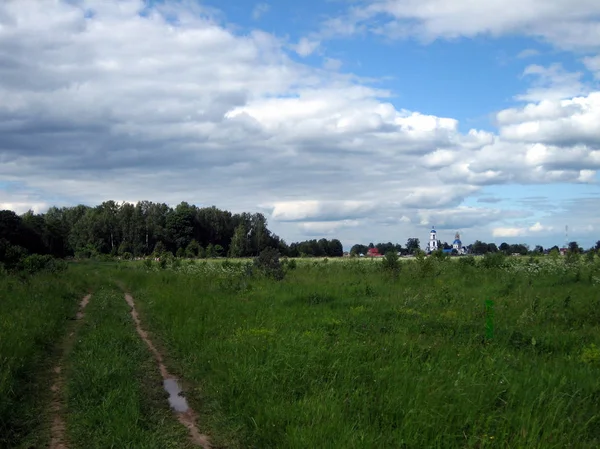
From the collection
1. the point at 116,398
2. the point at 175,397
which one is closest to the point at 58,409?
the point at 116,398

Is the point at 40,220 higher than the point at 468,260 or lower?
higher

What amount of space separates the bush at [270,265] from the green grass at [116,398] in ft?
39.2

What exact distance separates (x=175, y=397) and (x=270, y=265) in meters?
16.1

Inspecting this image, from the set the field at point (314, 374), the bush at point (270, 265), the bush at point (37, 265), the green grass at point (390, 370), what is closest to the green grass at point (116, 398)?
the field at point (314, 374)

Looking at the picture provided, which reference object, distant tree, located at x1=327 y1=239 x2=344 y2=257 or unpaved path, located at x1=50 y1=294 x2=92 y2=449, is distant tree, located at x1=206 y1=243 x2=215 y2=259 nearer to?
distant tree, located at x1=327 y1=239 x2=344 y2=257

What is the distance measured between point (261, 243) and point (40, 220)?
3606 centimetres

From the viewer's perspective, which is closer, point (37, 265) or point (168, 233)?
point (37, 265)

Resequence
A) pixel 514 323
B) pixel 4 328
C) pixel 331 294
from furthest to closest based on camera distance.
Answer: pixel 331 294
pixel 514 323
pixel 4 328

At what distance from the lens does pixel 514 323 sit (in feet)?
36.0

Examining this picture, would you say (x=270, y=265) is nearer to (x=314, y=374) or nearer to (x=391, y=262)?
(x=391, y=262)

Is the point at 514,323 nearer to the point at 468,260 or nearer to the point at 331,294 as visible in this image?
the point at 331,294

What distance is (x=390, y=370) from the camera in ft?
22.5

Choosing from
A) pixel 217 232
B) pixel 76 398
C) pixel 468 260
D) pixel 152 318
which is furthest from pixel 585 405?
pixel 217 232

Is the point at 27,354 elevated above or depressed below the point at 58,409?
above
